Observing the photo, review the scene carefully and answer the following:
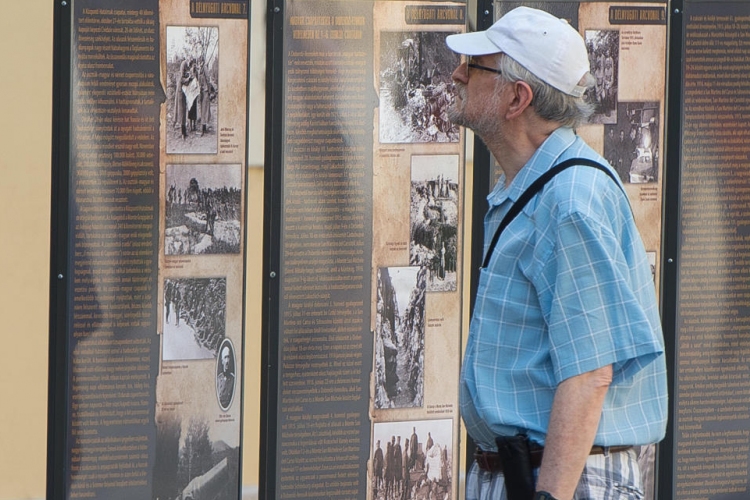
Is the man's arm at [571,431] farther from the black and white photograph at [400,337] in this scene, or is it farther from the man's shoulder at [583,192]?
the black and white photograph at [400,337]

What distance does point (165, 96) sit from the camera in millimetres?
4152

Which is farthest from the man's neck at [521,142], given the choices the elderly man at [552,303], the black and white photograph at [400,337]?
the black and white photograph at [400,337]

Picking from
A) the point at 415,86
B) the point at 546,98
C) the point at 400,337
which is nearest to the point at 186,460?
the point at 400,337

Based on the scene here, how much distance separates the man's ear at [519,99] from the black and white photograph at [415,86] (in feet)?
5.77

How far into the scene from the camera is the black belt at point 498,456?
7.73 ft

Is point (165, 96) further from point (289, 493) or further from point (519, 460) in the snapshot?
point (519, 460)

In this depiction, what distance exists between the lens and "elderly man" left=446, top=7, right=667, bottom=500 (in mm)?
2260

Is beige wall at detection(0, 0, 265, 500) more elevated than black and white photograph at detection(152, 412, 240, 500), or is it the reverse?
beige wall at detection(0, 0, 265, 500)

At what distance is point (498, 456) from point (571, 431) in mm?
277

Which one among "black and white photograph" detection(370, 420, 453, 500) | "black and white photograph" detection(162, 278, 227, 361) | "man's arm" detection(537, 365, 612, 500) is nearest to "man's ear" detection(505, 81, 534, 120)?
"man's arm" detection(537, 365, 612, 500)

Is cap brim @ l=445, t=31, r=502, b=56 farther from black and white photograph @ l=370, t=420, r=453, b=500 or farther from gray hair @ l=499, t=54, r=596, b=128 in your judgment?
black and white photograph @ l=370, t=420, r=453, b=500

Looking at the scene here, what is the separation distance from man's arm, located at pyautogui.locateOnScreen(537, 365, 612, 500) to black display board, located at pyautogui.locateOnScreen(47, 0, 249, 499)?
223 cm

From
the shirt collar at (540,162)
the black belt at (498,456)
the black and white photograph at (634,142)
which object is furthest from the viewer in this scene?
the black and white photograph at (634,142)

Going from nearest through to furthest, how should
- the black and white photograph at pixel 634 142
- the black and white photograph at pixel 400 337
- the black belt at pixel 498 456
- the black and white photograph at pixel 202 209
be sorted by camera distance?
the black belt at pixel 498 456, the black and white photograph at pixel 202 209, the black and white photograph at pixel 400 337, the black and white photograph at pixel 634 142
